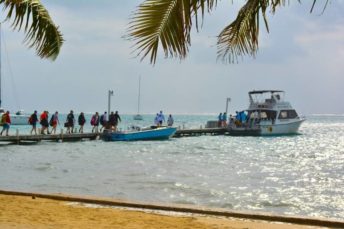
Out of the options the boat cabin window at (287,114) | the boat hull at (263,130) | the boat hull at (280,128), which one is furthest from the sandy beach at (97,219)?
the boat cabin window at (287,114)

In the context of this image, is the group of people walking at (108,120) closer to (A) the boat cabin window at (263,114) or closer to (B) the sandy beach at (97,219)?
(A) the boat cabin window at (263,114)

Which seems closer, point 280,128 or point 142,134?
point 142,134

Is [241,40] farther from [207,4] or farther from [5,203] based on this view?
[5,203]

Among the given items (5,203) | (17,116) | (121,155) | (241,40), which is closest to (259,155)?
(121,155)

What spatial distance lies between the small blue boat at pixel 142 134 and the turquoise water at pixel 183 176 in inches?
157

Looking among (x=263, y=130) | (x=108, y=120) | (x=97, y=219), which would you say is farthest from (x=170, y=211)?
(x=263, y=130)

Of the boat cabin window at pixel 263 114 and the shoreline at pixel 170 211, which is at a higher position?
the boat cabin window at pixel 263 114

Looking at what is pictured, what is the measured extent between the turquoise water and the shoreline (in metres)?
5.53

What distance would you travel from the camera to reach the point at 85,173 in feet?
74.3

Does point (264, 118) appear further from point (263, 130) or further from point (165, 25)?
point (165, 25)

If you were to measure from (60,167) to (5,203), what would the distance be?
15361 millimetres

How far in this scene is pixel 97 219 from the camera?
329 inches

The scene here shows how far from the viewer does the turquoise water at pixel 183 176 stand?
16.1 metres

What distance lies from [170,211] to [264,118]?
158ft
